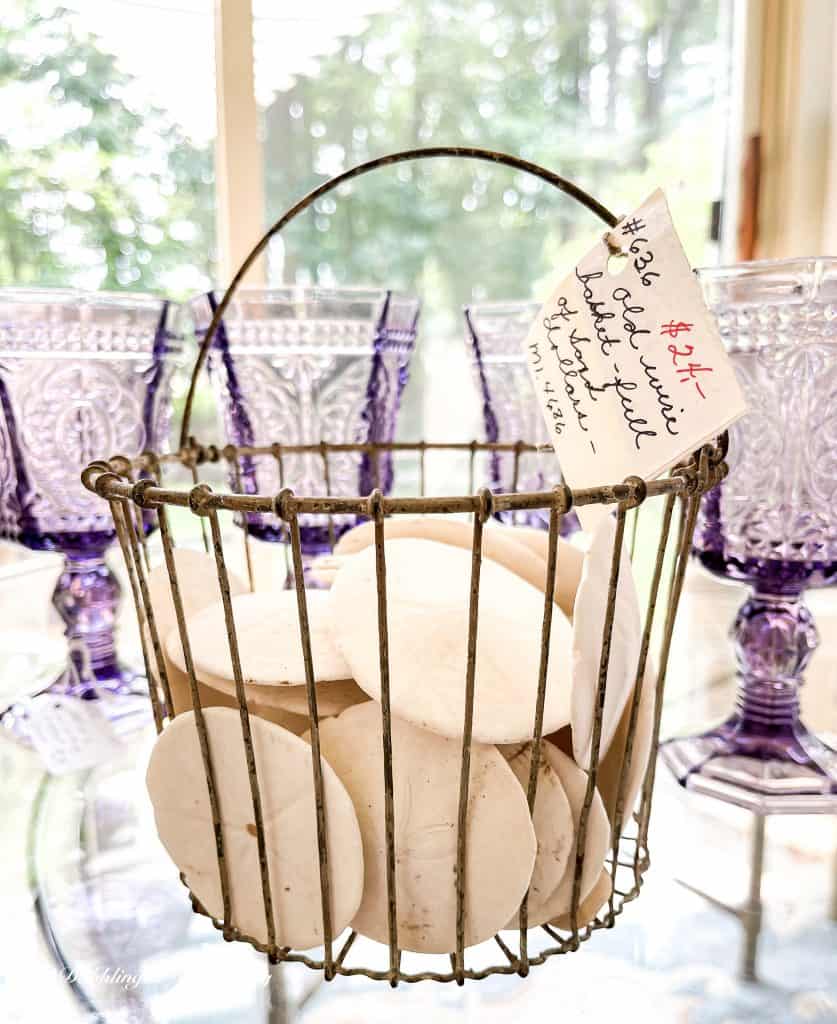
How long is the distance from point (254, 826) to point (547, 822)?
12 cm

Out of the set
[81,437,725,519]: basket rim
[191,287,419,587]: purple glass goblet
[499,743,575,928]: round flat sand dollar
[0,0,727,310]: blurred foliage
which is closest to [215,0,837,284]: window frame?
[0,0,727,310]: blurred foliage

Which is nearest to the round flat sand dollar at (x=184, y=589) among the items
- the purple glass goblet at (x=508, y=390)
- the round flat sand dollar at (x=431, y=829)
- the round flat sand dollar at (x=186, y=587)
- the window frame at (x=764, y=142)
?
the round flat sand dollar at (x=186, y=587)

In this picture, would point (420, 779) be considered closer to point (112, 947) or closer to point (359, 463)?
point (112, 947)

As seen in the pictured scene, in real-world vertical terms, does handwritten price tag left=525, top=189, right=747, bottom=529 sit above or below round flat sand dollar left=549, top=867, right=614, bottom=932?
above

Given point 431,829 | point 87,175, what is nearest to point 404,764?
point 431,829

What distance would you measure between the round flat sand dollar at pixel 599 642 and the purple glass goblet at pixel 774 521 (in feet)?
0.78

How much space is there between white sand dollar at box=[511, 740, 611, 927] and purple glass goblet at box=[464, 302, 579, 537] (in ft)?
1.25

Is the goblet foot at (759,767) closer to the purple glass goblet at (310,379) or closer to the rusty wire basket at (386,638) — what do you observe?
the rusty wire basket at (386,638)

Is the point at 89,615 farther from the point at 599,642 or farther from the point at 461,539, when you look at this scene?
the point at 599,642

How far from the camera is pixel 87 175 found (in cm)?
95

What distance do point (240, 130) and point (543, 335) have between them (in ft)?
1.81

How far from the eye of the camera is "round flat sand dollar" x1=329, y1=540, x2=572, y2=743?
0.33m

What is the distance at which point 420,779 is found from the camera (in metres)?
0.34

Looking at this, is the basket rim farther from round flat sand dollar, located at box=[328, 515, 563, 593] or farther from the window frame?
the window frame
